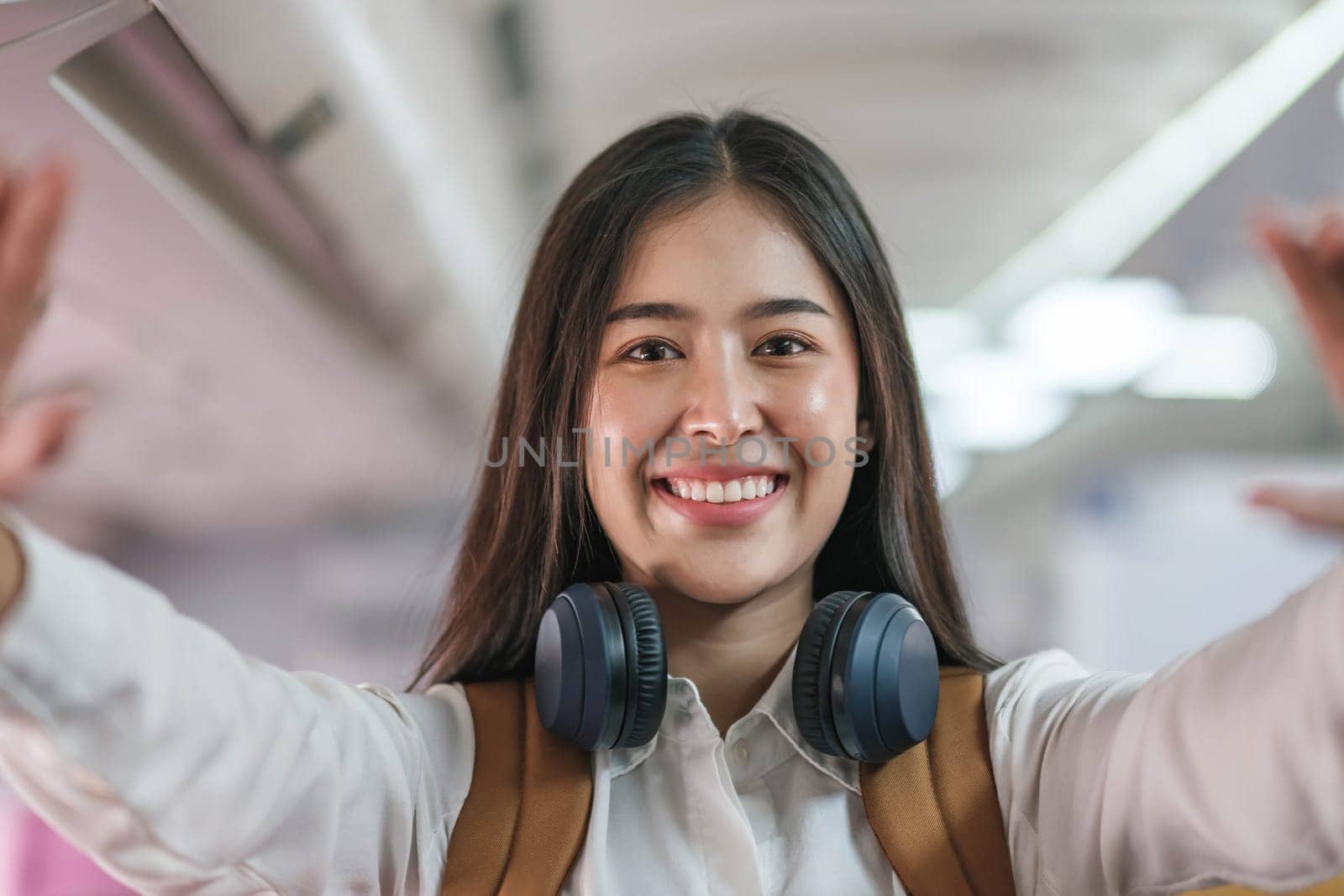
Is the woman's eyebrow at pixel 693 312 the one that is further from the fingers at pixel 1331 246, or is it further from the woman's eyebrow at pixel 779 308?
the fingers at pixel 1331 246

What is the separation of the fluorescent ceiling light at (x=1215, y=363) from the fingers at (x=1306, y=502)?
3.88 meters

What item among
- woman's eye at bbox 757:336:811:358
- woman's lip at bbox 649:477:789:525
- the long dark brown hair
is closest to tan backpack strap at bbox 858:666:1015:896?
the long dark brown hair

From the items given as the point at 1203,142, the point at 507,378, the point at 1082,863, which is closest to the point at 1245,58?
the point at 1203,142

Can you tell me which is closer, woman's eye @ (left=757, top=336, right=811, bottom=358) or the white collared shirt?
the white collared shirt

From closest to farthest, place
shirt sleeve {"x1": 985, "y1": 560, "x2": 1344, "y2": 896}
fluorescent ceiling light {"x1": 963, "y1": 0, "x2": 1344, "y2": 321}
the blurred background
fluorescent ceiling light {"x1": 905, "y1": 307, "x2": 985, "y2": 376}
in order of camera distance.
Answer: shirt sleeve {"x1": 985, "y1": 560, "x2": 1344, "y2": 896} < the blurred background < fluorescent ceiling light {"x1": 963, "y1": 0, "x2": 1344, "y2": 321} < fluorescent ceiling light {"x1": 905, "y1": 307, "x2": 985, "y2": 376}

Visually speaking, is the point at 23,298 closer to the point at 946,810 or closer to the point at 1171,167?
the point at 946,810

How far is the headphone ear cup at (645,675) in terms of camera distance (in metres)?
1.20

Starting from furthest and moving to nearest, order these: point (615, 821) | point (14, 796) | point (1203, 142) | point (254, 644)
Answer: point (254, 644)
point (1203, 142)
point (14, 796)
point (615, 821)

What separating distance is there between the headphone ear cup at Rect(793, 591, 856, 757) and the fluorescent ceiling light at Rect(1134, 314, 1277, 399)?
3.60m

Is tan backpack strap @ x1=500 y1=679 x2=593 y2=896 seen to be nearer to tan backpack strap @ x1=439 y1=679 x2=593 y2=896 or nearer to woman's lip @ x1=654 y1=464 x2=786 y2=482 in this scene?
tan backpack strap @ x1=439 y1=679 x2=593 y2=896

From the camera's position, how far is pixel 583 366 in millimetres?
1366

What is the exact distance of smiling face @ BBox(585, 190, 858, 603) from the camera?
127 cm

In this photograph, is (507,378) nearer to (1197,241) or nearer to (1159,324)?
(1197,241)

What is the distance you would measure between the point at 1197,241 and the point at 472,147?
2245mm
